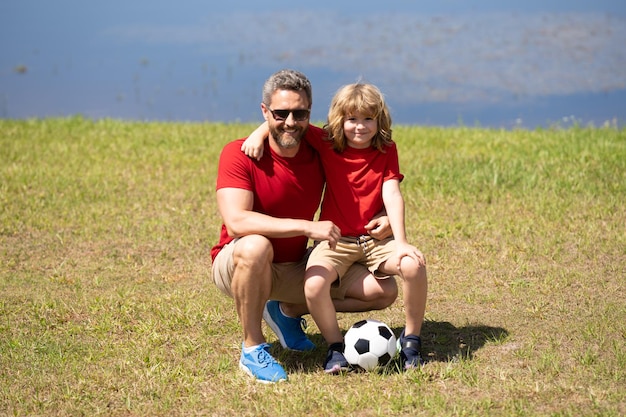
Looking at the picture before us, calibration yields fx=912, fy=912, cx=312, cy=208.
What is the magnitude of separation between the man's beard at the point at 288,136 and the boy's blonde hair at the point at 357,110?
0.23 m

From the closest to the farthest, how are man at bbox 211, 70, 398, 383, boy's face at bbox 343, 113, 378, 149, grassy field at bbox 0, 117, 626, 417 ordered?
grassy field at bbox 0, 117, 626, 417 → man at bbox 211, 70, 398, 383 → boy's face at bbox 343, 113, 378, 149

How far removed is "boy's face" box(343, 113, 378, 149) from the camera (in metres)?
5.33

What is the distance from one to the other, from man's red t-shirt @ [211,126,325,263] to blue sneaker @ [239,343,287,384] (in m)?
0.59

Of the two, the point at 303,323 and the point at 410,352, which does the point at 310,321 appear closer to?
the point at 303,323

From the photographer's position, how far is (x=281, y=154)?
17.8ft

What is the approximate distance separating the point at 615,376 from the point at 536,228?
3297mm

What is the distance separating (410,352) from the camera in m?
5.34

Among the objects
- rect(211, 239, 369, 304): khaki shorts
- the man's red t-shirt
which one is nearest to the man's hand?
rect(211, 239, 369, 304): khaki shorts

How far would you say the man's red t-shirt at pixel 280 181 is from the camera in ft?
17.4

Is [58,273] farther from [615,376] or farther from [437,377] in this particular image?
[615,376]

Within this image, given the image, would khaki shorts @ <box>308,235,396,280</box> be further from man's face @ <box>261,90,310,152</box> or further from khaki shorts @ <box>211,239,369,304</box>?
man's face @ <box>261,90,310,152</box>

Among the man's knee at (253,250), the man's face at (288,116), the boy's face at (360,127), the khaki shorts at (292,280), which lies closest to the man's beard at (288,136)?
the man's face at (288,116)

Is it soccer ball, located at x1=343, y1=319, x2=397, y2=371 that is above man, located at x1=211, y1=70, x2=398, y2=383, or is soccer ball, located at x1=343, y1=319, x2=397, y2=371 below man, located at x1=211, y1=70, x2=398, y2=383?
below

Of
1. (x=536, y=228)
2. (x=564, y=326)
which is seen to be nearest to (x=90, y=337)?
(x=564, y=326)
